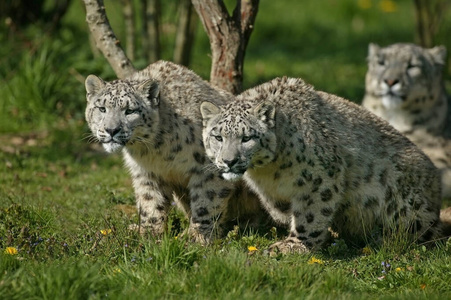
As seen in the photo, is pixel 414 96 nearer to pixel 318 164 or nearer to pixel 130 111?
pixel 318 164

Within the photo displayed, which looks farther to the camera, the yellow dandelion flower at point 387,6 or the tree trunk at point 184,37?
the yellow dandelion flower at point 387,6

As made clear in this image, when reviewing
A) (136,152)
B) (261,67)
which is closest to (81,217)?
(136,152)

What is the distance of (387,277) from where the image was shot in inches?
270

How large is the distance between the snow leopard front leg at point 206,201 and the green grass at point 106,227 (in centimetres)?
29

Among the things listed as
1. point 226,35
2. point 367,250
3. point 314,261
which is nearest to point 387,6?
point 226,35

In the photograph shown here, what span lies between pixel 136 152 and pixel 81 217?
0.92 m

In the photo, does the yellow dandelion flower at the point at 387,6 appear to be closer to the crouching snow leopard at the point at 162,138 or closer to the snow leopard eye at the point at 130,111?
the crouching snow leopard at the point at 162,138

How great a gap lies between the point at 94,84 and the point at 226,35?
1977 millimetres

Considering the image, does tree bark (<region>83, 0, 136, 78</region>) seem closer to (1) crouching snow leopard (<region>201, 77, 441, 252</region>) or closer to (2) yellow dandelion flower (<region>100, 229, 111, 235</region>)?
(1) crouching snow leopard (<region>201, 77, 441, 252</region>)

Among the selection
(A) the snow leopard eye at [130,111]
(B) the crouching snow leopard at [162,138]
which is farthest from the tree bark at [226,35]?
(A) the snow leopard eye at [130,111]

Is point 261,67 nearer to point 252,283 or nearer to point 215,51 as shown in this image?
point 215,51

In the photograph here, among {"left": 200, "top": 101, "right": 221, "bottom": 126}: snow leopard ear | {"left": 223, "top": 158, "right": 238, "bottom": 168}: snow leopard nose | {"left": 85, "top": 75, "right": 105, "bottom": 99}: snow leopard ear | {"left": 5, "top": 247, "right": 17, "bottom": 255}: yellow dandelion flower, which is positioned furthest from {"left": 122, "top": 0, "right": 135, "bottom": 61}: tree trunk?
{"left": 5, "top": 247, "right": 17, "bottom": 255}: yellow dandelion flower

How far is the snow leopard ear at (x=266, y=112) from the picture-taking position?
7247 mm

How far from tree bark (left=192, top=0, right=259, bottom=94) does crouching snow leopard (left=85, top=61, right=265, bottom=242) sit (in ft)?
3.16
